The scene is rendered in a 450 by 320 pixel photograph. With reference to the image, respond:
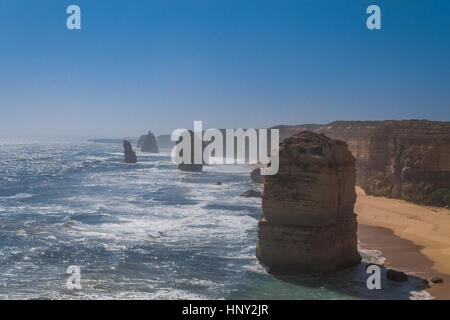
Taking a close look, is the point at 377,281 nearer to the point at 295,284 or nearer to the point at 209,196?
the point at 295,284

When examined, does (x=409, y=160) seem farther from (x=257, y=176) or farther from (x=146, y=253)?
(x=146, y=253)

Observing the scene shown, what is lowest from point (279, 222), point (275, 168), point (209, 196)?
point (209, 196)

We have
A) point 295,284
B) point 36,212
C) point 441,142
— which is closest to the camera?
point 295,284
